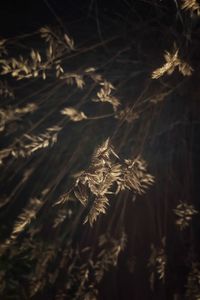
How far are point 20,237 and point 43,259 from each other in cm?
47

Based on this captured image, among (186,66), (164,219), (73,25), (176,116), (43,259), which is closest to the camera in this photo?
(186,66)

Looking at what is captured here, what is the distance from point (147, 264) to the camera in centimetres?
317

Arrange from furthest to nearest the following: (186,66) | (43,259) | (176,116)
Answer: (176,116), (43,259), (186,66)

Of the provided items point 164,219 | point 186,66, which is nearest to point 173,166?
point 164,219

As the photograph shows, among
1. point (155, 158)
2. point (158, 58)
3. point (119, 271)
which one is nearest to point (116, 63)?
point (158, 58)

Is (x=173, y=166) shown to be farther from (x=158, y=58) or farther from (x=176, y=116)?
(x=158, y=58)

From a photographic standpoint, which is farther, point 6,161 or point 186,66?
point 6,161

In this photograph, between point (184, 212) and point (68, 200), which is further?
point (68, 200)

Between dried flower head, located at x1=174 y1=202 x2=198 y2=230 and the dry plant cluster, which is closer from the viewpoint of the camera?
dried flower head, located at x1=174 y1=202 x2=198 y2=230

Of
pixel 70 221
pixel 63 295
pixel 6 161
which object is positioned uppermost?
pixel 6 161

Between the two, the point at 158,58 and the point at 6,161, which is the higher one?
the point at 158,58

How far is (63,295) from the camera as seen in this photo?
112 inches

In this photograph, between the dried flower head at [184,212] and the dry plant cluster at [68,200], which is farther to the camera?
the dry plant cluster at [68,200]

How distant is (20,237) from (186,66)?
2.14 m
